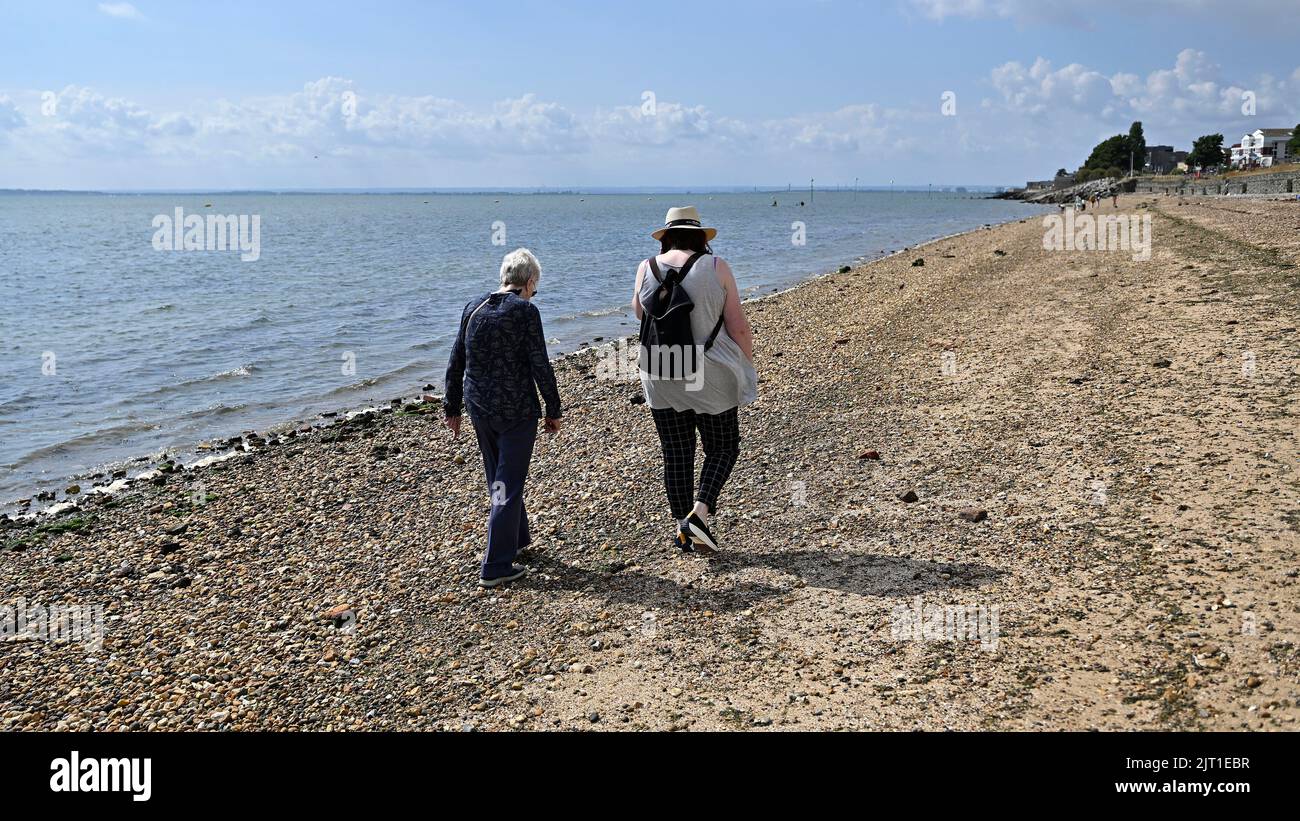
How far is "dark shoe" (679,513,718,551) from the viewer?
23.1 feet

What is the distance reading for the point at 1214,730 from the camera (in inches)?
164

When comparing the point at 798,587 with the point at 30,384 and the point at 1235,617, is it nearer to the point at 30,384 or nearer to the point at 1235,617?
the point at 1235,617

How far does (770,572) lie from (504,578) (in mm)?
2101

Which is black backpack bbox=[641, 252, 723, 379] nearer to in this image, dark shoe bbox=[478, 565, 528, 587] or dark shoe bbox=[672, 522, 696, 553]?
dark shoe bbox=[672, 522, 696, 553]

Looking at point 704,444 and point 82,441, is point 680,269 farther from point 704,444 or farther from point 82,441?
point 82,441

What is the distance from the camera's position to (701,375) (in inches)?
261

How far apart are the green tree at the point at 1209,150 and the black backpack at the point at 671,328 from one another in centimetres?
11830

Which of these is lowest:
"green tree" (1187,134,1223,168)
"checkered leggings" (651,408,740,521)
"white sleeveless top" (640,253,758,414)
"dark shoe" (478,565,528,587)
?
"dark shoe" (478,565,528,587)

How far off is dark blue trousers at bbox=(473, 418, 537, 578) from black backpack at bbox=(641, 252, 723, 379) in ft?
3.68

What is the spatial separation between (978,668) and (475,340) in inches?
161

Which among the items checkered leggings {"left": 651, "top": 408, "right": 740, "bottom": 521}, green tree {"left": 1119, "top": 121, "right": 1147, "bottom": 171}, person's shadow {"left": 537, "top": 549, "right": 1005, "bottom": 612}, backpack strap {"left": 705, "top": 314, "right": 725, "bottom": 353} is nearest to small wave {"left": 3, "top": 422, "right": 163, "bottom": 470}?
person's shadow {"left": 537, "top": 549, "right": 1005, "bottom": 612}

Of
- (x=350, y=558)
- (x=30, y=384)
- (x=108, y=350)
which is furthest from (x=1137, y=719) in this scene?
(x=108, y=350)

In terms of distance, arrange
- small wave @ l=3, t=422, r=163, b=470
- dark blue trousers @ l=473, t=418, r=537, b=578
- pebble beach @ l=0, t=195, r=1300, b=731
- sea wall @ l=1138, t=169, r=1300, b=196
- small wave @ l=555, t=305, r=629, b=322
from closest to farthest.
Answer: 1. pebble beach @ l=0, t=195, r=1300, b=731
2. dark blue trousers @ l=473, t=418, r=537, b=578
3. small wave @ l=3, t=422, r=163, b=470
4. small wave @ l=555, t=305, r=629, b=322
5. sea wall @ l=1138, t=169, r=1300, b=196

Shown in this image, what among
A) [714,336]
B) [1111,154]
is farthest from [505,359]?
[1111,154]
